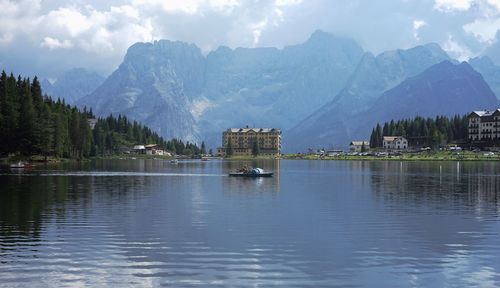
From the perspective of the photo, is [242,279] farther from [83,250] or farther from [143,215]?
[143,215]

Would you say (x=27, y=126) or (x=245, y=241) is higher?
(x=27, y=126)

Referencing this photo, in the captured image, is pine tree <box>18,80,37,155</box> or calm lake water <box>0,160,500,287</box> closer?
calm lake water <box>0,160,500,287</box>

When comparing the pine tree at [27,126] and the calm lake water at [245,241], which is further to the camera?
the pine tree at [27,126]

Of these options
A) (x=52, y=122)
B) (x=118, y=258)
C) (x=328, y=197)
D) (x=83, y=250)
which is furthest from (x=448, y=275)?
(x=52, y=122)

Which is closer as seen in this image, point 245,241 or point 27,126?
point 245,241

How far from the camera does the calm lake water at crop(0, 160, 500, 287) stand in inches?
1249

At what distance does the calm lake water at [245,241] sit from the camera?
104ft

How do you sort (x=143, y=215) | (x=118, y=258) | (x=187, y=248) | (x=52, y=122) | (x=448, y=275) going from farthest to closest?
(x=52, y=122) < (x=143, y=215) < (x=187, y=248) < (x=118, y=258) < (x=448, y=275)

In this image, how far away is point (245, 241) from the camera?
4216 cm

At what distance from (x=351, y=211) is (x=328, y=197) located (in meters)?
17.0

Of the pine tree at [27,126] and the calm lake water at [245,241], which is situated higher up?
the pine tree at [27,126]

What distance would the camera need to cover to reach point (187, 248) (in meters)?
39.2

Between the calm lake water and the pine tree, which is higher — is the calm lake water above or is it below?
below

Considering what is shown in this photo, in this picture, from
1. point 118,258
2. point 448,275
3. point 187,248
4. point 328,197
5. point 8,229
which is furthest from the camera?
point 328,197
